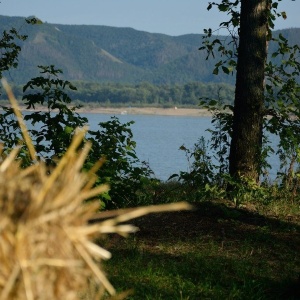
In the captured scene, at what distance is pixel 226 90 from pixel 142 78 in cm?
9975

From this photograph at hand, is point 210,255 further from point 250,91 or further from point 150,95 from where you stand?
point 150,95

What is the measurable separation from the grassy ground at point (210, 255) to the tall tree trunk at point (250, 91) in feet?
2.81

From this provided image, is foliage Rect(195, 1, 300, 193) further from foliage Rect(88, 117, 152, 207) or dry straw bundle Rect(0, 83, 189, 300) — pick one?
dry straw bundle Rect(0, 83, 189, 300)

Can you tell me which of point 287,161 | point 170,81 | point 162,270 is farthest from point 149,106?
point 170,81

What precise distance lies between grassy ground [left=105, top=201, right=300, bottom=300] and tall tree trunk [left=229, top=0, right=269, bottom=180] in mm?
855

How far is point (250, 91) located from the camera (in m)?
9.96

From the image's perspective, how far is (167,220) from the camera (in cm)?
880

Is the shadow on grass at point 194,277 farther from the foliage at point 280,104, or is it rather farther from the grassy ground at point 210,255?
the foliage at point 280,104

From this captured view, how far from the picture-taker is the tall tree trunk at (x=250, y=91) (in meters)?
9.95

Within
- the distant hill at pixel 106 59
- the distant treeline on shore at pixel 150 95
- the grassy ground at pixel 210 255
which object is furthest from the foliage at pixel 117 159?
the distant hill at pixel 106 59

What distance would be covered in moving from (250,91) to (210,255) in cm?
341

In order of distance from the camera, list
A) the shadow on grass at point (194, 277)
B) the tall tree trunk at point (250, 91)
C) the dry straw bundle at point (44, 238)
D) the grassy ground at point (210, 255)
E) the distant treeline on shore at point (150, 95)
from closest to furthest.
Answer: the dry straw bundle at point (44, 238) → the shadow on grass at point (194, 277) → the grassy ground at point (210, 255) → the tall tree trunk at point (250, 91) → the distant treeline on shore at point (150, 95)

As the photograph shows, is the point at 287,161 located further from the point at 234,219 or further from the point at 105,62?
the point at 105,62

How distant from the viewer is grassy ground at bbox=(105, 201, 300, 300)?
6.11 meters
